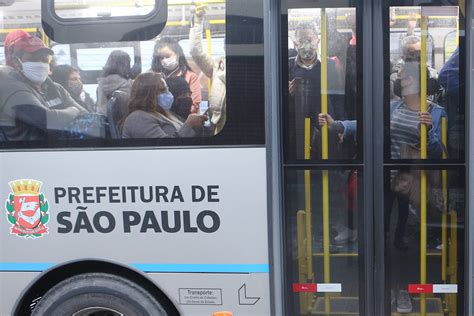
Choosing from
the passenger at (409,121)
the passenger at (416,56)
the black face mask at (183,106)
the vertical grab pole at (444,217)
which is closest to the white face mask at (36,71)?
the black face mask at (183,106)

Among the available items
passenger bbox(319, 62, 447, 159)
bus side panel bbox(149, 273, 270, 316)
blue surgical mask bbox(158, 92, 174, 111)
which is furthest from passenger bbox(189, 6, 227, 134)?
bus side panel bbox(149, 273, 270, 316)

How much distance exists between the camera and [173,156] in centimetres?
354

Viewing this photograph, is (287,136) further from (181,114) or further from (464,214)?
(464,214)

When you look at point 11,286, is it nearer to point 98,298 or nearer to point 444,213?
point 98,298

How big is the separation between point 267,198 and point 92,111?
1210mm

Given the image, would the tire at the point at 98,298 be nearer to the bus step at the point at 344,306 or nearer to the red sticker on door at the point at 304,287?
the red sticker on door at the point at 304,287

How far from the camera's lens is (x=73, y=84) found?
11.9 feet

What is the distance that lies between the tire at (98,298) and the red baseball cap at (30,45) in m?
1.45

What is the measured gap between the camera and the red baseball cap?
3633mm

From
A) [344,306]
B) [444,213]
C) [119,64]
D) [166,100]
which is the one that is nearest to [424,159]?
[444,213]

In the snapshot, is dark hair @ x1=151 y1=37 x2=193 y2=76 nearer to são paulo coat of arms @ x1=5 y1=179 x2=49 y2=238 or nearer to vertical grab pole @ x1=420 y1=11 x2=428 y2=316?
são paulo coat of arms @ x1=5 y1=179 x2=49 y2=238

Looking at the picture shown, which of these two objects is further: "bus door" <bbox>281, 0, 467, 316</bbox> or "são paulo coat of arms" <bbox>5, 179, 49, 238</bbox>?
"são paulo coat of arms" <bbox>5, 179, 49, 238</bbox>

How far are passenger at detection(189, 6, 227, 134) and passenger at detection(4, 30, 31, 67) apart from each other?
106 cm

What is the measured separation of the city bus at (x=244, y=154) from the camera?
3.48 meters
